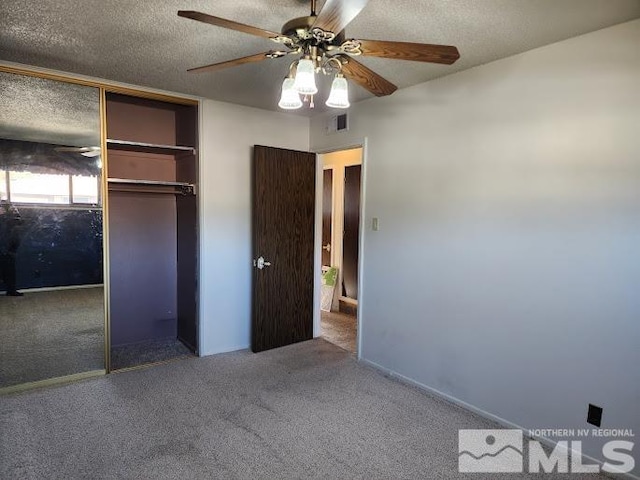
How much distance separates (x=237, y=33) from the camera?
2.22 metres

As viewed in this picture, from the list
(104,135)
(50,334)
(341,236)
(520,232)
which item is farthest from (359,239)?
(50,334)

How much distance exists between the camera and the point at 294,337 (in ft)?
13.7

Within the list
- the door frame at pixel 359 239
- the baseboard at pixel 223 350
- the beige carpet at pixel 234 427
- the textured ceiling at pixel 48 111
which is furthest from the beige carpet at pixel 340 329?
the textured ceiling at pixel 48 111

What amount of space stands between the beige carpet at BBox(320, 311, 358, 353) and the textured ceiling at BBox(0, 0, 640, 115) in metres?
2.69

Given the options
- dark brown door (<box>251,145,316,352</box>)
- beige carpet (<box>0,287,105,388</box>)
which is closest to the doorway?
dark brown door (<box>251,145,316,352</box>)

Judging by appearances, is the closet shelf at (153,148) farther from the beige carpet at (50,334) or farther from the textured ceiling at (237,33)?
the beige carpet at (50,334)

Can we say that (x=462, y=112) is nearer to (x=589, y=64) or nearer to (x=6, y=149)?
(x=589, y=64)

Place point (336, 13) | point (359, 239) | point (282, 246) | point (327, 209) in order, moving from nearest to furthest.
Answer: point (336, 13)
point (359, 239)
point (282, 246)
point (327, 209)

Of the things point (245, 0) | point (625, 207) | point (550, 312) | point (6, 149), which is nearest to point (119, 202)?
point (6, 149)

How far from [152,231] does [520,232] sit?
3.42 m

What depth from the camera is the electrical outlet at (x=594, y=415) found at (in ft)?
7.24

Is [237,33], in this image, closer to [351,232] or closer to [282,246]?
[282,246]

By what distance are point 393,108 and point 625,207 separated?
6.08 ft

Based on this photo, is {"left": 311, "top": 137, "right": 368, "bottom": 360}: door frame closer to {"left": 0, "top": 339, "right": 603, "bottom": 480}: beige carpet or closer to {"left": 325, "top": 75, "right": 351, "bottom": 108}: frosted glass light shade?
{"left": 0, "top": 339, "right": 603, "bottom": 480}: beige carpet
